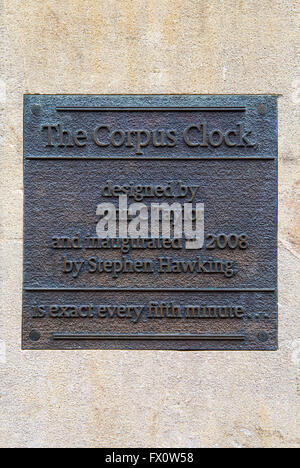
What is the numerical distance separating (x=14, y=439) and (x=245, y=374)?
5.97 feet

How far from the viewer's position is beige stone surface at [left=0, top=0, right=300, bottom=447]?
348 cm

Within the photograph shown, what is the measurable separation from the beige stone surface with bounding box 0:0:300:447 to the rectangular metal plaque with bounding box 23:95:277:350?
Result: 10 cm

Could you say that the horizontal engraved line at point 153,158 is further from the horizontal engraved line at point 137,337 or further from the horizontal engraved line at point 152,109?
the horizontal engraved line at point 137,337

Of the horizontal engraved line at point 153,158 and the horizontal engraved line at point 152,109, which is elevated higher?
the horizontal engraved line at point 152,109

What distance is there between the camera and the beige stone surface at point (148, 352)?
348 centimetres

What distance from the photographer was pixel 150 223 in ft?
11.5

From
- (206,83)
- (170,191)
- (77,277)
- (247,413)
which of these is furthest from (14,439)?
(206,83)

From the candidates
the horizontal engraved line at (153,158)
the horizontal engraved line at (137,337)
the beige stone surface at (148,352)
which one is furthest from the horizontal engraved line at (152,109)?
the horizontal engraved line at (137,337)

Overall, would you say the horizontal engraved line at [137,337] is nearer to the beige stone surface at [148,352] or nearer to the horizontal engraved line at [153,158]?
the beige stone surface at [148,352]

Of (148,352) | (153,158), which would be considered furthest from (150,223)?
(148,352)

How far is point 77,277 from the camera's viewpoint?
3.52 meters

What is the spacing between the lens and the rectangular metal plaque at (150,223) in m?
3.51

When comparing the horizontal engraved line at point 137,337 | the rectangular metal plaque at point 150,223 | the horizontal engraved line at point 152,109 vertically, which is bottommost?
the horizontal engraved line at point 137,337

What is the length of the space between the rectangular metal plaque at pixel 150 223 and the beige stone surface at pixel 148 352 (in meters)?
0.10
